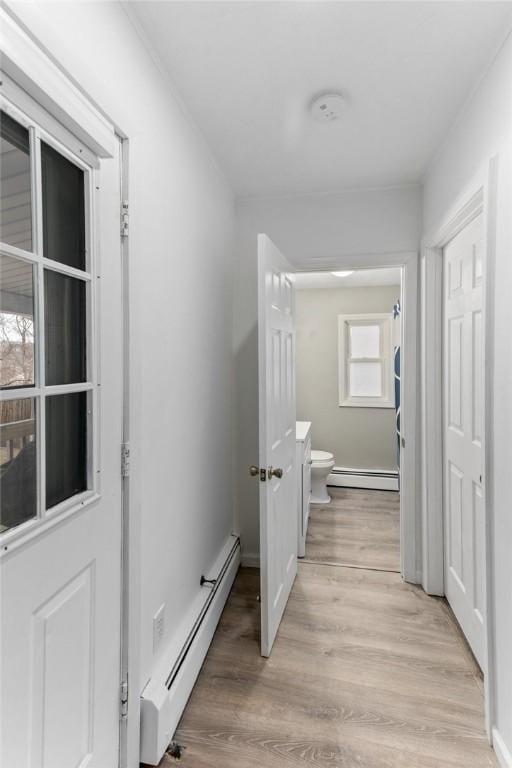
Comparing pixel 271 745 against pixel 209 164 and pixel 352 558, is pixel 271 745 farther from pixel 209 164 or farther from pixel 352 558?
pixel 209 164

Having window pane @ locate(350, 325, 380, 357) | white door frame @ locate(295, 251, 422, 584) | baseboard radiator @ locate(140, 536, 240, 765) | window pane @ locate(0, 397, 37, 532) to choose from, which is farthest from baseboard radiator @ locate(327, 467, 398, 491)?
window pane @ locate(0, 397, 37, 532)

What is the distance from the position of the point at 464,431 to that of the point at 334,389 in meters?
2.77

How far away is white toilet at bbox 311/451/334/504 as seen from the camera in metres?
3.99

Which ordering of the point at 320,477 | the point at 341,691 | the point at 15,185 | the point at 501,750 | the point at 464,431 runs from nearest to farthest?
the point at 15,185 → the point at 501,750 → the point at 341,691 → the point at 464,431 → the point at 320,477

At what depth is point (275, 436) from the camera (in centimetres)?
204

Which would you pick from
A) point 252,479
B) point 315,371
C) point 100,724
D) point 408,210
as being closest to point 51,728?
point 100,724

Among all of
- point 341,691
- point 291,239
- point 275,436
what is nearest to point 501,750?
point 341,691

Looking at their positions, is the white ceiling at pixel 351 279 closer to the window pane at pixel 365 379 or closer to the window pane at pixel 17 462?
the window pane at pixel 365 379

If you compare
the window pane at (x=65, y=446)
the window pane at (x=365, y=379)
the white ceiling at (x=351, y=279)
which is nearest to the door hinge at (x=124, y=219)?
the window pane at (x=65, y=446)

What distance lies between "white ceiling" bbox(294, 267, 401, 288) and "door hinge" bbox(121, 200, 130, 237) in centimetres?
297

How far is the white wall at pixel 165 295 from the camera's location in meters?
1.12

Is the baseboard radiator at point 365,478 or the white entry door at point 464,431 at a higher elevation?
the white entry door at point 464,431

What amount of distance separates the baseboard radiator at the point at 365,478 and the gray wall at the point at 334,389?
0.07 meters

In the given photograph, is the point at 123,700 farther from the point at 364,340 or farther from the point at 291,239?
the point at 364,340
